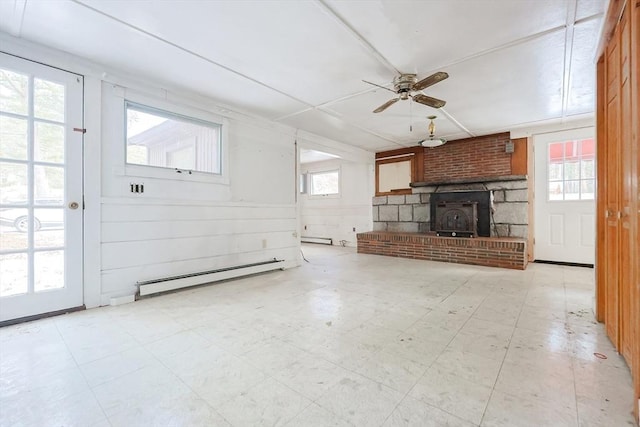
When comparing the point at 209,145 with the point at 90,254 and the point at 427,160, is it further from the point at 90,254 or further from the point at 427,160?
the point at 427,160

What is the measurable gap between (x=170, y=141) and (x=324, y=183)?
18.3 ft

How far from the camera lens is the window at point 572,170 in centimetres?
490

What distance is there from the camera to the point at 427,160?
6.62 metres

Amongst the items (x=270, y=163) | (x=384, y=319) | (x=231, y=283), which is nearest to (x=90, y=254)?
(x=231, y=283)

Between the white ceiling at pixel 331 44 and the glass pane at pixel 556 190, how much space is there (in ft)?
5.30

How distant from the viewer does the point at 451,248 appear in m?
5.50

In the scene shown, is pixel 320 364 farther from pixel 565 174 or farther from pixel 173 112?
pixel 565 174

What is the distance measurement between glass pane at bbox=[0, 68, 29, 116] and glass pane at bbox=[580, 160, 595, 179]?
781 cm

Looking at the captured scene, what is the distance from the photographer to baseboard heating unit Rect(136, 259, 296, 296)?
3.26 metres

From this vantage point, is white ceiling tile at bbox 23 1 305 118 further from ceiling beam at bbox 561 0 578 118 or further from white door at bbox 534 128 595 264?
white door at bbox 534 128 595 264

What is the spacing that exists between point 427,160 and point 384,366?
18.9 ft

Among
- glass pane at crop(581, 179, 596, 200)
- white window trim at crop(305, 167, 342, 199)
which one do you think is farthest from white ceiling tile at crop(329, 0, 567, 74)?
white window trim at crop(305, 167, 342, 199)

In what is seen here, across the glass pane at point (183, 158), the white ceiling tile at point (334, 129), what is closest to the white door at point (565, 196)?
the white ceiling tile at point (334, 129)

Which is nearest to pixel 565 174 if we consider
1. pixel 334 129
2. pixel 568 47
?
pixel 568 47
